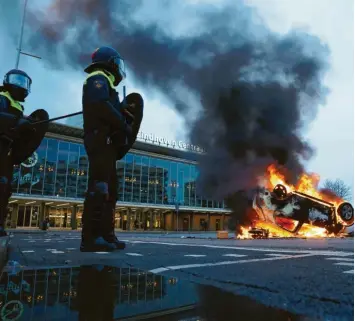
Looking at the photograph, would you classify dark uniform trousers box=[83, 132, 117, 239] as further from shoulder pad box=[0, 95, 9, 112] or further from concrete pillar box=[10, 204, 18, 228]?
concrete pillar box=[10, 204, 18, 228]

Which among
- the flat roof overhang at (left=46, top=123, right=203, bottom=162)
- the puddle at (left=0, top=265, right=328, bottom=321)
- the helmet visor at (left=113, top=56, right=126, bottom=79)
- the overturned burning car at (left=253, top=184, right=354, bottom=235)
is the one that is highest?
the flat roof overhang at (left=46, top=123, right=203, bottom=162)

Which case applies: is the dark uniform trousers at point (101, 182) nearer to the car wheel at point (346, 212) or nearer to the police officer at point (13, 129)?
the police officer at point (13, 129)

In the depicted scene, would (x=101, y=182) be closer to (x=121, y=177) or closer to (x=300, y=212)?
(x=300, y=212)

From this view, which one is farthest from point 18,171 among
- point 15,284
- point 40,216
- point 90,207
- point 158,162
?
point 15,284

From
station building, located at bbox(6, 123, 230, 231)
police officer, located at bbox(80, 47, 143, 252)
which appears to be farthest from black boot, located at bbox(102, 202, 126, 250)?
station building, located at bbox(6, 123, 230, 231)

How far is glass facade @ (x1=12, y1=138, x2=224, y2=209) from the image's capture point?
113 feet

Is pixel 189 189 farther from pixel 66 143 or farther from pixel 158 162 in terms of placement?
pixel 66 143

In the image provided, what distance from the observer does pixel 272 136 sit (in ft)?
76.5

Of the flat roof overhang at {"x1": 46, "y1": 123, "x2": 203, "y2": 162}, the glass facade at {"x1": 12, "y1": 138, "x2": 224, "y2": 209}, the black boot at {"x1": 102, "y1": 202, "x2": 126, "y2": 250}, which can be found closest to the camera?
the black boot at {"x1": 102, "y1": 202, "x2": 126, "y2": 250}

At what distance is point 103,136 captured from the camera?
4.50 m

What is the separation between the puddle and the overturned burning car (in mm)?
18788

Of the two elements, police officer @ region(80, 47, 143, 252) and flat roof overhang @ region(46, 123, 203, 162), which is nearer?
police officer @ region(80, 47, 143, 252)

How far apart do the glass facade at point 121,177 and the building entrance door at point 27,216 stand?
8.99 feet

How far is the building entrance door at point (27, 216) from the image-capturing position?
116 feet
